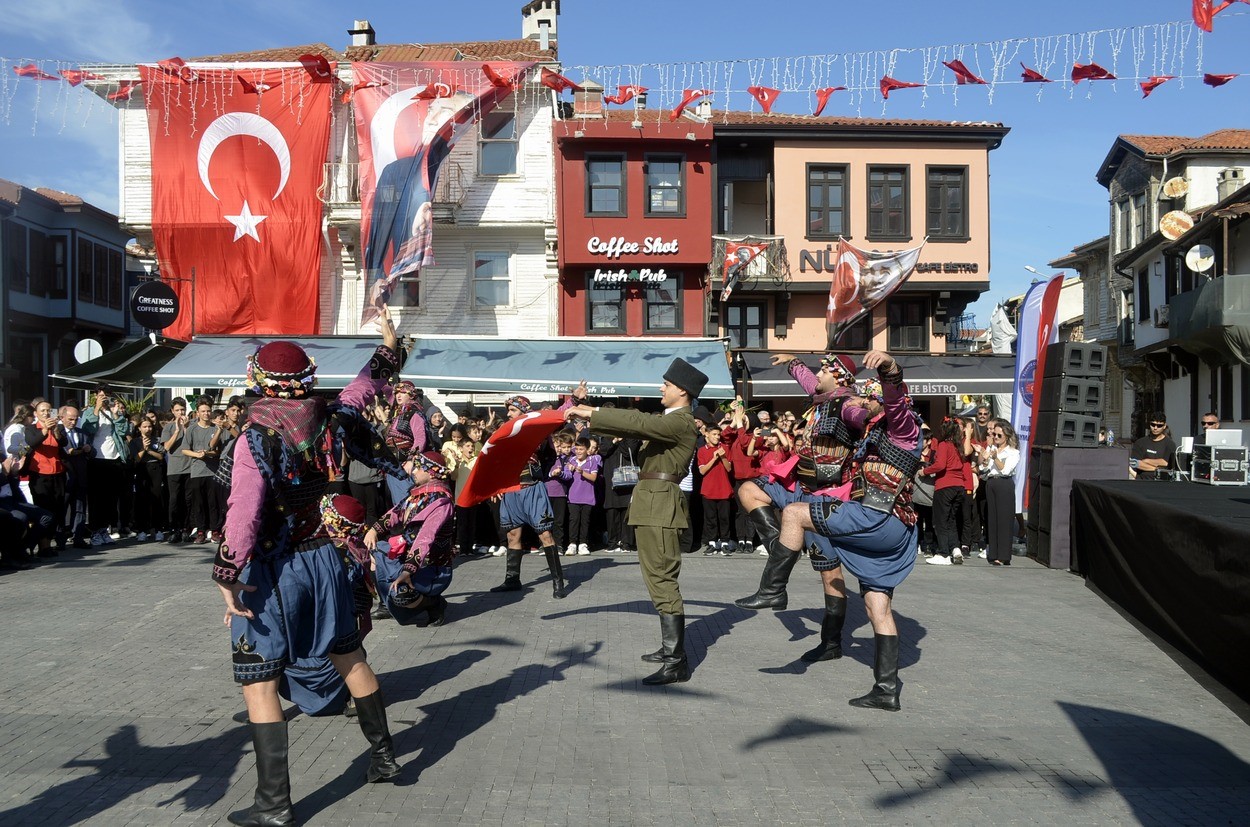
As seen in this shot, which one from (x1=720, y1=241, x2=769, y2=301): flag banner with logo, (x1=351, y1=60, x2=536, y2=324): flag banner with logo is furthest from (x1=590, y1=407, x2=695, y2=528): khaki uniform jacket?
(x1=720, y1=241, x2=769, y2=301): flag banner with logo

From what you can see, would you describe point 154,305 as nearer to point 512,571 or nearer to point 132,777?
point 512,571

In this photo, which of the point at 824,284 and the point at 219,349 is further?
the point at 824,284

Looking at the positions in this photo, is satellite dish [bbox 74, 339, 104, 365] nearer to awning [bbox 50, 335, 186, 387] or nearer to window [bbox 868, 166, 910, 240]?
awning [bbox 50, 335, 186, 387]

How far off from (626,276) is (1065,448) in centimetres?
1552

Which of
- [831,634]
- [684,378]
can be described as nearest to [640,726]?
[831,634]

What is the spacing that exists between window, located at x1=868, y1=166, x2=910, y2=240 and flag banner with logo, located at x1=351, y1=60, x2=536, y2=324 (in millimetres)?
9671

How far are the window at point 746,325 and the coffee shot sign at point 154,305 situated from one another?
1343 cm

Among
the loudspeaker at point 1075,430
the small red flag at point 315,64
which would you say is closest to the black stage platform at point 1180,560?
the loudspeaker at point 1075,430

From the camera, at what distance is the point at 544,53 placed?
27812 mm

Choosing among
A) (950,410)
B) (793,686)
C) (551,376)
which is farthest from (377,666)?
(950,410)

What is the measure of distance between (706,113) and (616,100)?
33.7ft

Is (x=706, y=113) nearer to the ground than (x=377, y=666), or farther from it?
farther from it

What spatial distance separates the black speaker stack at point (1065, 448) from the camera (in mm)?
12914

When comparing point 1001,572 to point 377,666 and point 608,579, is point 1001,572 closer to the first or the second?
point 608,579
